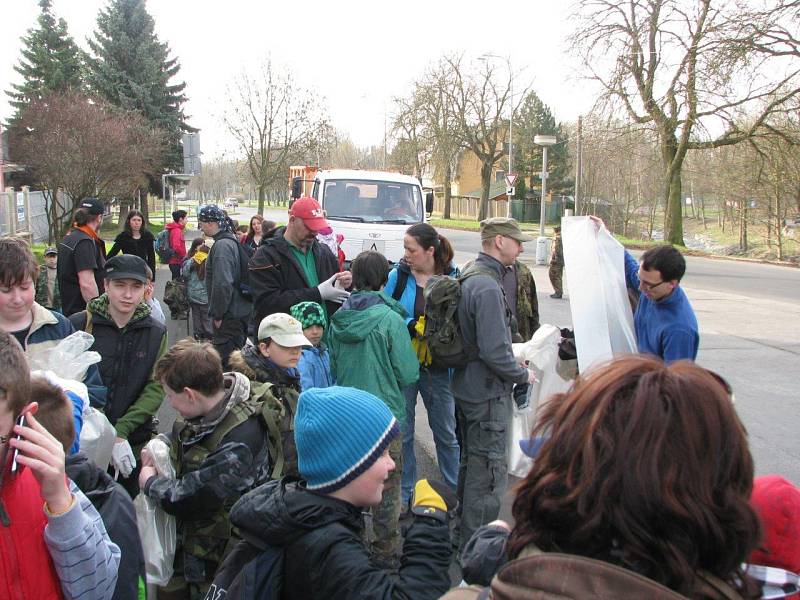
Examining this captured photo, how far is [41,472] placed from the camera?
172 centimetres

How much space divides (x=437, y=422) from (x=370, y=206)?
1016 centimetres

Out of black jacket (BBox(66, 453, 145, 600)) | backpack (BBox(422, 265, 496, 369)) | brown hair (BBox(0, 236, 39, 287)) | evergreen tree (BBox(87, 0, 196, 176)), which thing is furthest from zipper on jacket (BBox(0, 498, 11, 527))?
evergreen tree (BBox(87, 0, 196, 176))

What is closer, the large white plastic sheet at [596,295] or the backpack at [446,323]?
the backpack at [446,323]

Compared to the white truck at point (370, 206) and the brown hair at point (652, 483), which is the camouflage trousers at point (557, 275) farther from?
the brown hair at point (652, 483)

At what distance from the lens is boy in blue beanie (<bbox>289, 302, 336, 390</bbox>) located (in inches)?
169

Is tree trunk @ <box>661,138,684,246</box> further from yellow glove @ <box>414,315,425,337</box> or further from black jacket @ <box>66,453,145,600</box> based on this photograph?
black jacket @ <box>66,453,145,600</box>

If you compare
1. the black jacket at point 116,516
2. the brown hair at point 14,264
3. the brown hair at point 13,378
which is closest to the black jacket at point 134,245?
the brown hair at point 14,264

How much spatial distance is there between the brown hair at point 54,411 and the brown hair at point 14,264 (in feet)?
4.15

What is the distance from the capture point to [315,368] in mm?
4363

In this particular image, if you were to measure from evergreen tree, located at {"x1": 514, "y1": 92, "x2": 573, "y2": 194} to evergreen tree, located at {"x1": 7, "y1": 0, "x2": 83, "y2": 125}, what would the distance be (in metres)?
35.6

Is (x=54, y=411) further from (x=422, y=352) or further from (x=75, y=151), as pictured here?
(x=75, y=151)

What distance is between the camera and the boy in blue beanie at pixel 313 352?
4.28 meters

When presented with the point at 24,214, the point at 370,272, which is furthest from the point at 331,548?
the point at 24,214

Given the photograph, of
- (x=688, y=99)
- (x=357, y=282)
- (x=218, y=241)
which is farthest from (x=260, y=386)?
(x=688, y=99)
